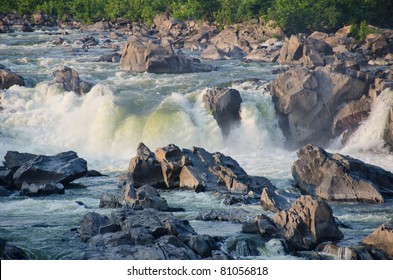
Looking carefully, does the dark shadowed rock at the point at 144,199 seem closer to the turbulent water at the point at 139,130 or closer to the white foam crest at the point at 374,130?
the turbulent water at the point at 139,130

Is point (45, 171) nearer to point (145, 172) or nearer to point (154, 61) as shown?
point (145, 172)

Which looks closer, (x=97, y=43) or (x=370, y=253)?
(x=370, y=253)

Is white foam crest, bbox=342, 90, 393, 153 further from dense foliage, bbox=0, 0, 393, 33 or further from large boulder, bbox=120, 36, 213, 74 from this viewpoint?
dense foliage, bbox=0, 0, 393, 33

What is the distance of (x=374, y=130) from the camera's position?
3300cm

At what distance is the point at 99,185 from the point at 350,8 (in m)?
36.4

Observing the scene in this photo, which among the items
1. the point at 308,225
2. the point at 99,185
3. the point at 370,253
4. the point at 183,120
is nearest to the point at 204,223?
the point at 308,225

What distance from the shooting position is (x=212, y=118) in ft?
112

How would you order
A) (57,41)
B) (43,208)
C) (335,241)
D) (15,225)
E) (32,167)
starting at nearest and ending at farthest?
(335,241)
(15,225)
(43,208)
(32,167)
(57,41)

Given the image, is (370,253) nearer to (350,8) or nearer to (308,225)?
(308,225)

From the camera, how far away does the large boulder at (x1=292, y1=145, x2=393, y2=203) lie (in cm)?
2470

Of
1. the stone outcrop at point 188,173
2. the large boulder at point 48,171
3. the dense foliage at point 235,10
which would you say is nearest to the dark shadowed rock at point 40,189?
the large boulder at point 48,171

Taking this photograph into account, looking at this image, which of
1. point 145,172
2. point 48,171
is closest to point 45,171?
point 48,171

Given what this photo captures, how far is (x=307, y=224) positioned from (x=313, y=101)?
14.4 meters

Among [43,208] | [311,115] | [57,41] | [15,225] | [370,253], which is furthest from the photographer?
[57,41]
